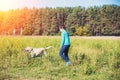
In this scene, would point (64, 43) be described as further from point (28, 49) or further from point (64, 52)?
point (28, 49)

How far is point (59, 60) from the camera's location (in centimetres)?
887

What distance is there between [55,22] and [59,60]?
353 mm

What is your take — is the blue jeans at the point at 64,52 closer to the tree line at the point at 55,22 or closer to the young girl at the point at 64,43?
the young girl at the point at 64,43

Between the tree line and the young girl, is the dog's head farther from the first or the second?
the young girl

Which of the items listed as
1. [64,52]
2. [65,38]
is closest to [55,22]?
[65,38]

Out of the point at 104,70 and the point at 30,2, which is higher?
the point at 30,2

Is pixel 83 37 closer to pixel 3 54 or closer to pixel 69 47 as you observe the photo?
pixel 69 47

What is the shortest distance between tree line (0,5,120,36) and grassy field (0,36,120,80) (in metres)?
0.06

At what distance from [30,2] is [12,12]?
0.18 metres

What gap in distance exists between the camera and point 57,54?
8836 mm

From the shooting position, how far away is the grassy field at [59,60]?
345 inches

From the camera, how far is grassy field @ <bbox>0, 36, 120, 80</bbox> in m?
8.77

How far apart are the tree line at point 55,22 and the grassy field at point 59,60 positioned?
0.06 m

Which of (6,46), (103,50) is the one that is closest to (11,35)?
(6,46)
